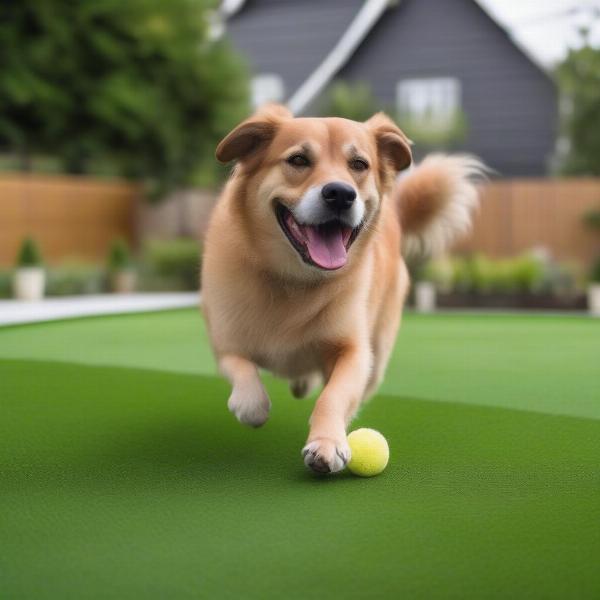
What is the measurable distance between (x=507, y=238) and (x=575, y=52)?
16.2ft

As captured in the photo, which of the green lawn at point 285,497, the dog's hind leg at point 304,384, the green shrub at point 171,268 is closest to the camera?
the green lawn at point 285,497

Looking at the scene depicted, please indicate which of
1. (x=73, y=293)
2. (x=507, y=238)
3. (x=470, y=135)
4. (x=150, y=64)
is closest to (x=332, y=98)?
(x=470, y=135)

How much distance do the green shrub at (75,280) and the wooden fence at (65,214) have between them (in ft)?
3.17

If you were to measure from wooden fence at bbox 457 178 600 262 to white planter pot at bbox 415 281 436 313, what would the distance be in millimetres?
4132

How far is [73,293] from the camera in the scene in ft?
55.4

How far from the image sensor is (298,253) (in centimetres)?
386

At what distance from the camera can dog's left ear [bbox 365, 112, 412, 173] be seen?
13.6 feet

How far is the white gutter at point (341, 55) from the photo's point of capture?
73.5 ft

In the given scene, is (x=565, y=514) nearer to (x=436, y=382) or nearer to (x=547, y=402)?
(x=547, y=402)

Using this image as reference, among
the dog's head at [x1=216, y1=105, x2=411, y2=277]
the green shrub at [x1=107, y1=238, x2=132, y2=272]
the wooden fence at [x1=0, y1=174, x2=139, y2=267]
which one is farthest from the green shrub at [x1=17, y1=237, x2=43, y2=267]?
the dog's head at [x1=216, y1=105, x2=411, y2=277]

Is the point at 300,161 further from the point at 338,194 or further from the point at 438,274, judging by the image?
the point at 438,274

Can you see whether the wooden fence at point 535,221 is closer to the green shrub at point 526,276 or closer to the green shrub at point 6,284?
the green shrub at point 526,276

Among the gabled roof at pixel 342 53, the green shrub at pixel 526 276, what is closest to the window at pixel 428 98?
the gabled roof at pixel 342 53

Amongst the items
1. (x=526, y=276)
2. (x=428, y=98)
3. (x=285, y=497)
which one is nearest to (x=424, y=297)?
(x=526, y=276)
